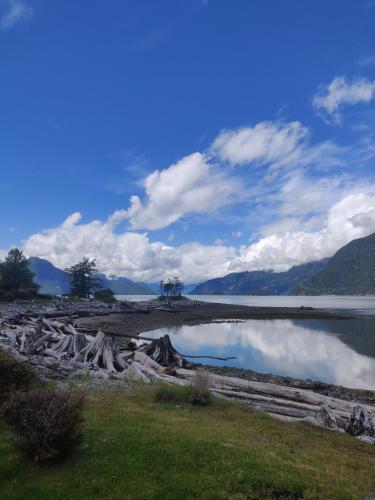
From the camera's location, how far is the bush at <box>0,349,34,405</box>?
10703mm

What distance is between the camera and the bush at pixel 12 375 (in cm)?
1070

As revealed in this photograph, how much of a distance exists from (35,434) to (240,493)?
420 centimetres

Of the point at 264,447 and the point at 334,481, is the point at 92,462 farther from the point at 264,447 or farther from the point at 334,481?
the point at 334,481

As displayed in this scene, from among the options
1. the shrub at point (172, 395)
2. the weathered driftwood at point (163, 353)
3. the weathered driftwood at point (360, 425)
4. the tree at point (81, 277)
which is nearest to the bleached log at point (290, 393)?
the weathered driftwood at point (360, 425)

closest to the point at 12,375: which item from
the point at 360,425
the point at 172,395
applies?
the point at 172,395

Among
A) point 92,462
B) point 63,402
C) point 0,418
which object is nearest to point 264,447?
point 92,462

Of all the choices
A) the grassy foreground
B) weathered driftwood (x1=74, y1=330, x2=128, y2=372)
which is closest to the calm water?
weathered driftwood (x1=74, y1=330, x2=128, y2=372)

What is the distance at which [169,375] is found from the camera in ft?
62.7

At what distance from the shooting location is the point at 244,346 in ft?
137

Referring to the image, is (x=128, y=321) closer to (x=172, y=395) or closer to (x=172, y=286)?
(x=172, y=395)

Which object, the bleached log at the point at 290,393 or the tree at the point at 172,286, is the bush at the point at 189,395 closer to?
the bleached log at the point at 290,393

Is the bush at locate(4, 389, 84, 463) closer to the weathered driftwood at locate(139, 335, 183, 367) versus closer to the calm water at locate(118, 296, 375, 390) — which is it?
the weathered driftwood at locate(139, 335, 183, 367)

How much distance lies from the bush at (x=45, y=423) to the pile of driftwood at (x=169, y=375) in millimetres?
7682

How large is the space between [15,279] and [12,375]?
72.9 meters
